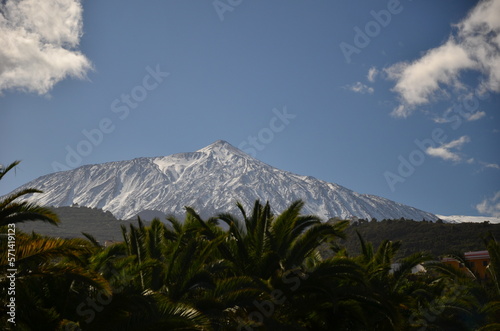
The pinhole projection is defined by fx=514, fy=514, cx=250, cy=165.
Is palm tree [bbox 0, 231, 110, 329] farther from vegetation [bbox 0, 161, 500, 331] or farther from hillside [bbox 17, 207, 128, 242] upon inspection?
hillside [bbox 17, 207, 128, 242]

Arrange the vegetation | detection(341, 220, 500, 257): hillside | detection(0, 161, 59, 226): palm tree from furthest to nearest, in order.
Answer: detection(341, 220, 500, 257): hillside → detection(0, 161, 59, 226): palm tree → the vegetation

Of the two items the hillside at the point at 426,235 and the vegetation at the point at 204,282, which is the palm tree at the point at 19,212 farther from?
the hillside at the point at 426,235

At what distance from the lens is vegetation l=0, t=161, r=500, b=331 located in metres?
7.02

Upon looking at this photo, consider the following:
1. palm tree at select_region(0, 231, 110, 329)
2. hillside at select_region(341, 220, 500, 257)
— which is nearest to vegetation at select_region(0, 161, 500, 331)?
palm tree at select_region(0, 231, 110, 329)

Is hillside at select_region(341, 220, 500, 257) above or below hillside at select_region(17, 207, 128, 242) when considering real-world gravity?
below

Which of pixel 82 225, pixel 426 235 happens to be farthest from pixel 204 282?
pixel 82 225

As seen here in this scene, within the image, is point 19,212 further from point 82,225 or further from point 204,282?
point 82,225

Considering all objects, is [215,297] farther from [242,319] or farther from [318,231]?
[318,231]

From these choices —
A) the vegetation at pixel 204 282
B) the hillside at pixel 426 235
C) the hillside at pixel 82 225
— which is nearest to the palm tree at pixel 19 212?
the vegetation at pixel 204 282

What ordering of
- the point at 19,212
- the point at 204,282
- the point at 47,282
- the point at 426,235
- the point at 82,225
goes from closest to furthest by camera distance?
the point at 19,212, the point at 47,282, the point at 204,282, the point at 426,235, the point at 82,225

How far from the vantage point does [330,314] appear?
38.7 feet

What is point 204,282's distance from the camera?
1004 cm

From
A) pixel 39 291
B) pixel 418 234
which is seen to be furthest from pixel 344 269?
pixel 418 234

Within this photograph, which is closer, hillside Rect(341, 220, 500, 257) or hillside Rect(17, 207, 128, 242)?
hillside Rect(341, 220, 500, 257)
